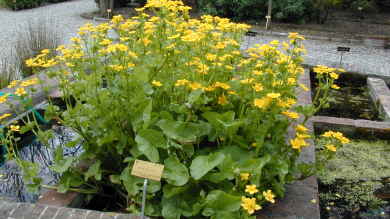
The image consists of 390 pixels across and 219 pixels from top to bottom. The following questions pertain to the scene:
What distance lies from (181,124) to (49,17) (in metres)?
9.61

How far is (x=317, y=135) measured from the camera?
3.66m

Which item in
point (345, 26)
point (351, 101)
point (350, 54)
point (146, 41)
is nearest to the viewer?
point (146, 41)

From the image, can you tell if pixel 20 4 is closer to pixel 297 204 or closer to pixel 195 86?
pixel 195 86

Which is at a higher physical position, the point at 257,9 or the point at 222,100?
the point at 257,9

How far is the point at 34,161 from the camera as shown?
314 cm

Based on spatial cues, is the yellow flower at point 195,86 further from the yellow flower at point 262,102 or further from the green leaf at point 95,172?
the green leaf at point 95,172

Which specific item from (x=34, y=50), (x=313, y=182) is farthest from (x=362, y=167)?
(x=34, y=50)

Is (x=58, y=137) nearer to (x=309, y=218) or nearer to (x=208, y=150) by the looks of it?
(x=208, y=150)

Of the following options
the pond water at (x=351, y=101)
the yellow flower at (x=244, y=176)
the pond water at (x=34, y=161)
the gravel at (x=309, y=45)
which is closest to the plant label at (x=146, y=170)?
the yellow flower at (x=244, y=176)

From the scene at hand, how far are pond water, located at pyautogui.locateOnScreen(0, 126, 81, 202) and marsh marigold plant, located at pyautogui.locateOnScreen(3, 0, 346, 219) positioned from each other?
1.27 feet

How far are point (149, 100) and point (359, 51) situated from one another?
675cm

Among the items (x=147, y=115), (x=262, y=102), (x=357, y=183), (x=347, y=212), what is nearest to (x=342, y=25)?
(x=357, y=183)

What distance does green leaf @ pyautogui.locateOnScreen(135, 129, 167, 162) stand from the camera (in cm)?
201

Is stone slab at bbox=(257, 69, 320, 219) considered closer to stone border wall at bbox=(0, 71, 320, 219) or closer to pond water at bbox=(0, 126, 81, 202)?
stone border wall at bbox=(0, 71, 320, 219)
